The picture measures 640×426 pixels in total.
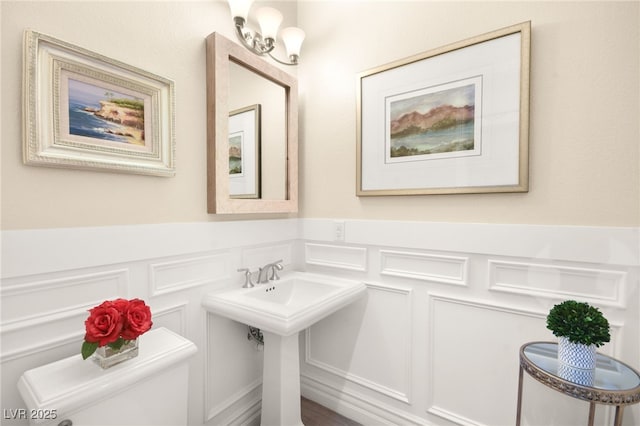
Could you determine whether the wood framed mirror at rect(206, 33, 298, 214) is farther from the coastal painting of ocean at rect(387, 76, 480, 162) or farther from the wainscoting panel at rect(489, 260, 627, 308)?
the wainscoting panel at rect(489, 260, 627, 308)

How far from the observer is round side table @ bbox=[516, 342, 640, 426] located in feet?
3.07

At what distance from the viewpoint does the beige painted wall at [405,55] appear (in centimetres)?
98

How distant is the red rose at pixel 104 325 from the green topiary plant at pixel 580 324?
1434mm

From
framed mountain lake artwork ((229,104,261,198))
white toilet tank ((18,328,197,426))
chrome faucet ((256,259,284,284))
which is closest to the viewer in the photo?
white toilet tank ((18,328,197,426))

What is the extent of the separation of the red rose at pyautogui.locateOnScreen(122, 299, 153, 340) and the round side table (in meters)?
1.34

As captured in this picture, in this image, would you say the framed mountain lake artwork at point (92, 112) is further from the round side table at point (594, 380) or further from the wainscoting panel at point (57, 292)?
the round side table at point (594, 380)

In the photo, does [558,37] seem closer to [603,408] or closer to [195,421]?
[603,408]

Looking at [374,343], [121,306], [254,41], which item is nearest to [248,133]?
[254,41]

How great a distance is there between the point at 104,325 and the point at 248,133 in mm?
1101

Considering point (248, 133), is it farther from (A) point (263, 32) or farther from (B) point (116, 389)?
(B) point (116, 389)

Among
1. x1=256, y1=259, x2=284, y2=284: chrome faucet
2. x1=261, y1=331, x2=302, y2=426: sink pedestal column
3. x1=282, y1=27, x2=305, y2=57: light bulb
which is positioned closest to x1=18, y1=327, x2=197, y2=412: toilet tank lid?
x1=261, y1=331, x2=302, y2=426: sink pedestal column

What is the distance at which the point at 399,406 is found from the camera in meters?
1.64

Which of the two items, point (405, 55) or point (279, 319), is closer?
point (279, 319)

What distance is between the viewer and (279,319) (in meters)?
1.21
